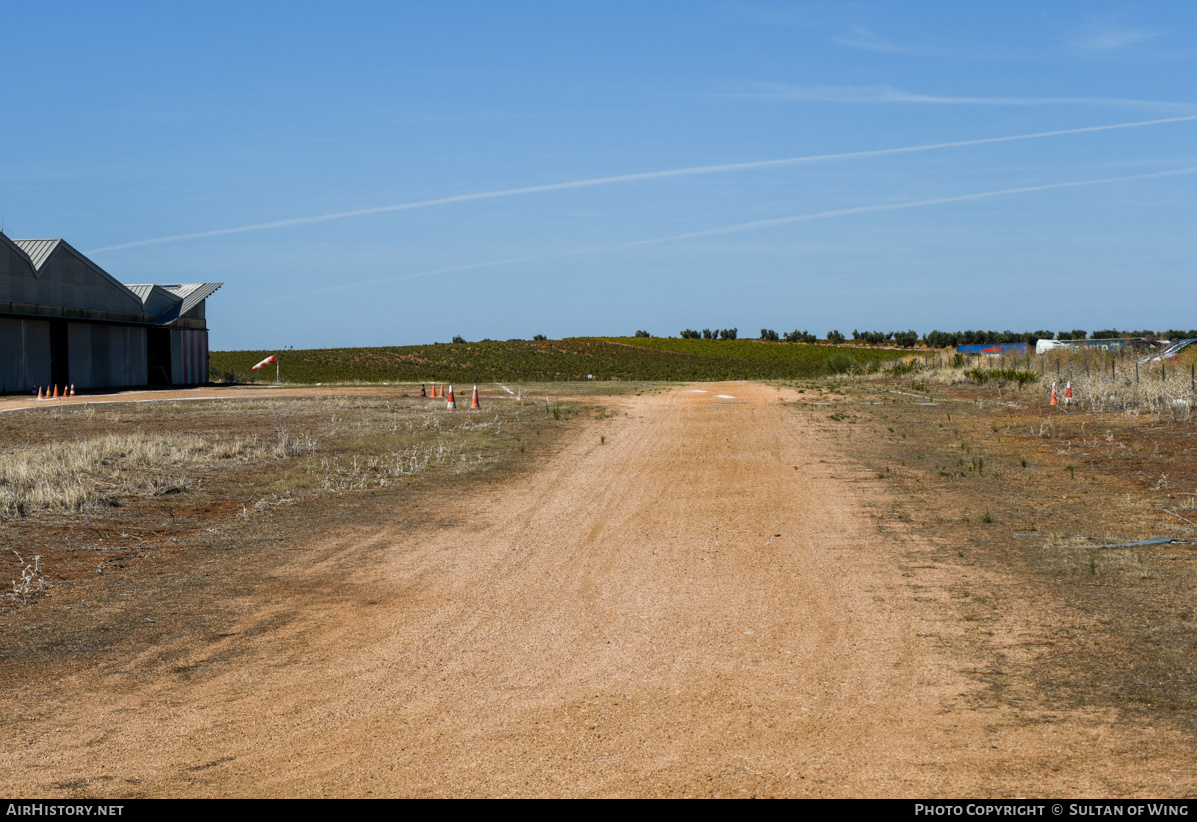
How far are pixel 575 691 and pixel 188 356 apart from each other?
46.9 metres

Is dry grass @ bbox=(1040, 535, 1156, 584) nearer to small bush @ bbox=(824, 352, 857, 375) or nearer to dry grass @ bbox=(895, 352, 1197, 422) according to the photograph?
dry grass @ bbox=(895, 352, 1197, 422)

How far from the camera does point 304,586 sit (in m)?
8.69

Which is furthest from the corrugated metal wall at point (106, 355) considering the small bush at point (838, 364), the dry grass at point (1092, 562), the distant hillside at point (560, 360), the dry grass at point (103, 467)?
the dry grass at point (1092, 562)

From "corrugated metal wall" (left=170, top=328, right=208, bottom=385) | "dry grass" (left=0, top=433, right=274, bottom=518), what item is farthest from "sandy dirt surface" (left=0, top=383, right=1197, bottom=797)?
"corrugated metal wall" (left=170, top=328, right=208, bottom=385)

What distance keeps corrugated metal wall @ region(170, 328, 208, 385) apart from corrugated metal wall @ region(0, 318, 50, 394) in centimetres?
820

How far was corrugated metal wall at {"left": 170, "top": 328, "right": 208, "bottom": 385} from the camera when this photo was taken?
46625mm

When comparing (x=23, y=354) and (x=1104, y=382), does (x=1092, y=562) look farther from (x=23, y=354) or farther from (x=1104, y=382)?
(x=23, y=354)

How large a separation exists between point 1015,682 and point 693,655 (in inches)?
81.0

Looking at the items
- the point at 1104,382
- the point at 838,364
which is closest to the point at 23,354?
the point at 1104,382

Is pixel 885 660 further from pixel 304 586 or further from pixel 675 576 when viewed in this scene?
pixel 304 586

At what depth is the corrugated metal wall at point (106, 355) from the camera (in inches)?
1581

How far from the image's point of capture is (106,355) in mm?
42281

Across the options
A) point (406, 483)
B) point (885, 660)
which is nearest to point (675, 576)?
point (885, 660)

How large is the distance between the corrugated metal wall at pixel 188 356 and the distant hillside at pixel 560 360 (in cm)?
1752
